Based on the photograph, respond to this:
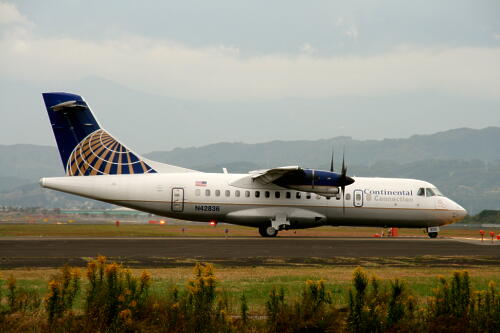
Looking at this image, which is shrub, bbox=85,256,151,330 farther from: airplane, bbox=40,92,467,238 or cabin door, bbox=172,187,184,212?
cabin door, bbox=172,187,184,212

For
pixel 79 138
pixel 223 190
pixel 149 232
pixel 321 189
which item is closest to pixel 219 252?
pixel 223 190

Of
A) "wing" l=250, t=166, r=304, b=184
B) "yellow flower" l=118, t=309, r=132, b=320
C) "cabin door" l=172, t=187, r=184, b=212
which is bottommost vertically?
"yellow flower" l=118, t=309, r=132, b=320

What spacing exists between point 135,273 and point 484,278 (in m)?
11.1

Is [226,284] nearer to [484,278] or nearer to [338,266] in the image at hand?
[338,266]

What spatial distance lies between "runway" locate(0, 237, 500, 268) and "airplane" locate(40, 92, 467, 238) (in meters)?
5.88

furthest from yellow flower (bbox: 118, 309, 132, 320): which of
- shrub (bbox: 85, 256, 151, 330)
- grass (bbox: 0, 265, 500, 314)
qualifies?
grass (bbox: 0, 265, 500, 314)

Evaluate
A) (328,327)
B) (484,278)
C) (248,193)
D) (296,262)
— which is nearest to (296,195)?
(248,193)

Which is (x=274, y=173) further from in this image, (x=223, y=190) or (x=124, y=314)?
(x=124, y=314)

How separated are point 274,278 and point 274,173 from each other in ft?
62.1

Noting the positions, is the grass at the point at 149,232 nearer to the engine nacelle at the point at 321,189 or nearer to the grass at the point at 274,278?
the engine nacelle at the point at 321,189

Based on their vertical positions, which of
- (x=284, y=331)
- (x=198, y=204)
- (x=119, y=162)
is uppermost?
(x=119, y=162)

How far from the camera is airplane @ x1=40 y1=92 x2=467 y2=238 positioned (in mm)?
35719

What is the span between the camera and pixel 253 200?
37562 millimetres

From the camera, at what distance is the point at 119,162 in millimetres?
36688
